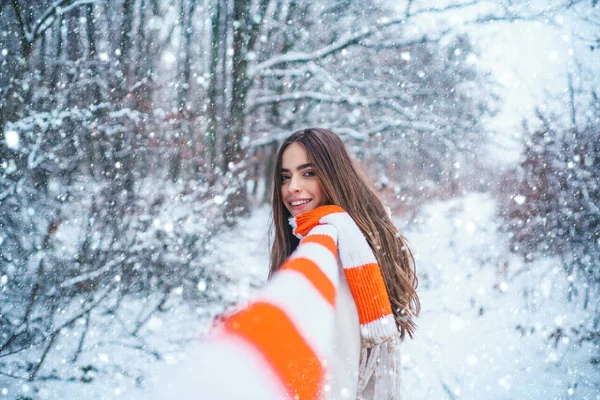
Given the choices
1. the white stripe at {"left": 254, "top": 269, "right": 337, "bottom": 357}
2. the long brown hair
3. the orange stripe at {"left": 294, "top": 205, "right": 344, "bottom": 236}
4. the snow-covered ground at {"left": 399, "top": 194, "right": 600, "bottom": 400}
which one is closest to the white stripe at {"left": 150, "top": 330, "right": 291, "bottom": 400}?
the white stripe at {"left": 254, "top": 269, "right": 337, "bottom": 357}

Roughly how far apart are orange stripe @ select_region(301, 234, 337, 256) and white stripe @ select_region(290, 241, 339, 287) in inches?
0.8

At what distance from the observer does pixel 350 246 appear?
1.16 m

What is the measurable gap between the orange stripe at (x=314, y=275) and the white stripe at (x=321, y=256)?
17 mm

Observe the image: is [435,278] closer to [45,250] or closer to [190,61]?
[190,61]

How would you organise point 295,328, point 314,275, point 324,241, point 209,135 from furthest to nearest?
point 209,135, point 324,241, point 314,275, point 295,328

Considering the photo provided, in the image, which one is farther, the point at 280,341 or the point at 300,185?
the point at 300,185

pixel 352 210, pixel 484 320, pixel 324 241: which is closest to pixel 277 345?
pixel 324 241

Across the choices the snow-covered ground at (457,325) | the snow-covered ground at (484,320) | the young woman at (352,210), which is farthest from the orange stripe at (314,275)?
the snow-covered ground at (484,320)

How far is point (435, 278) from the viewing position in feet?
18.2

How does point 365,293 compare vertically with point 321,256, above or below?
below

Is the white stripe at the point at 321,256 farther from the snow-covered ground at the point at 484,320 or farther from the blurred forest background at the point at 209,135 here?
the snow-covered ground at the point at 484,320

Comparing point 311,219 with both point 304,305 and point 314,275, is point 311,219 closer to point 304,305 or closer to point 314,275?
point 314,275

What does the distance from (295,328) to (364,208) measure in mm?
824

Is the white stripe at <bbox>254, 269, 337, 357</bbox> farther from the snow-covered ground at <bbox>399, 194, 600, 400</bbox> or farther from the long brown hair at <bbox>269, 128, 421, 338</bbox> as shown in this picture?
the snow-covered ground at <bbox>399, 194, 600, 400</bbox>
